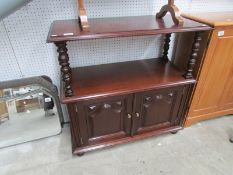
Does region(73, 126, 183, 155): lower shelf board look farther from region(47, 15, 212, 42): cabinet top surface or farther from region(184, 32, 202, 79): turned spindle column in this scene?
region(47, 15, 212, 42): cabinet top surface

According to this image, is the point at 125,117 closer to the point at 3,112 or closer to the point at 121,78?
the point at 121,78

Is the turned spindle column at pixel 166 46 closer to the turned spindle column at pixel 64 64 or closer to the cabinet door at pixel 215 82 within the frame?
the cabinet door at pixel 215 82

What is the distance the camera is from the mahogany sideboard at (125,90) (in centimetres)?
112

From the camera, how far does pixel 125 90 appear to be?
1.23 meters

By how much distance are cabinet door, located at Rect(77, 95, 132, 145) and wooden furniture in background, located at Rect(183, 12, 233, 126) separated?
61cm

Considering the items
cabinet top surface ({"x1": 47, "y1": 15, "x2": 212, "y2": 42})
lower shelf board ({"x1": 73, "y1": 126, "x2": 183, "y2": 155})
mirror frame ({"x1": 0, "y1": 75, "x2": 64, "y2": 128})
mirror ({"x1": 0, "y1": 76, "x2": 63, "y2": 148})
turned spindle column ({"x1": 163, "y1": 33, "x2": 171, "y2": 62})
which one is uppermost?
cabinet top surface ({"x1": 47, "y1": 15, "x2": 212, "y2": 42})

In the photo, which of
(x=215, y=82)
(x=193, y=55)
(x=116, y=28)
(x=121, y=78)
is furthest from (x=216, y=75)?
(x=116, y=28)

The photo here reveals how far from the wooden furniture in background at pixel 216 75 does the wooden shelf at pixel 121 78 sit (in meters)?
0.19

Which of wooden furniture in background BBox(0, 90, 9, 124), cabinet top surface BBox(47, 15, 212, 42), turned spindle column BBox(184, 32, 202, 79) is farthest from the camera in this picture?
wooden furniture in background BBox(0, 90, 9, 124)

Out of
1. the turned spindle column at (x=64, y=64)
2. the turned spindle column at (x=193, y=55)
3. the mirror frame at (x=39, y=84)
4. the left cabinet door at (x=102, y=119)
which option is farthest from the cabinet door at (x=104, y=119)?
the turned spindle column at (x=193, y=55)

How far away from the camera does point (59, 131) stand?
1.66 meters

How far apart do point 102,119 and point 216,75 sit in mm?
965

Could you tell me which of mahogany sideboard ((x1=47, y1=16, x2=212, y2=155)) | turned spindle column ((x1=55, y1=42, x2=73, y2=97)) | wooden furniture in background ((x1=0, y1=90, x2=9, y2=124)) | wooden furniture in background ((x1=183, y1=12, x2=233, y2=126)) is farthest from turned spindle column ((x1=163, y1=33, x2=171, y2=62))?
wooden furniture in background ((x1=0, y1=90, x2=9, y2=124))

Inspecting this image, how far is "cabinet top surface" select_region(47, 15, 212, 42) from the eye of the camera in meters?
0.98
